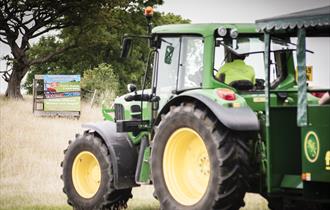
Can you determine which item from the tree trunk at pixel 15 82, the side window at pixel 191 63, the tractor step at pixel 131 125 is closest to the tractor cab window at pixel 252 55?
the side window at pixel 191 63

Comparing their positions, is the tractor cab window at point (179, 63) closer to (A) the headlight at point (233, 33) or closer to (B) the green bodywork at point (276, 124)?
(B) the green bodywork at point (276, 124)

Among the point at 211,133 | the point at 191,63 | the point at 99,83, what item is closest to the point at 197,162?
the point at 211,133

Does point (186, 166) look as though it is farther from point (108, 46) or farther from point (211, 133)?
point (108, 46)

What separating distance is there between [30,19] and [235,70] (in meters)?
34.7

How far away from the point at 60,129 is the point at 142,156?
17.2m

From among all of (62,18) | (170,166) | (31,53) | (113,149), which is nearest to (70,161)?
(113,149)

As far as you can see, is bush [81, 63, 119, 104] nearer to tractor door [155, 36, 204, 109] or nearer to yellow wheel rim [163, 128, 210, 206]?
tractor door [155, 36, 204, 109]

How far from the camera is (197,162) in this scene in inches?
344

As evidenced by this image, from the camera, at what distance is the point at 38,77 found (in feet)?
115

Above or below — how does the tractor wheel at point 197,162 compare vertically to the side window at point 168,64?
below

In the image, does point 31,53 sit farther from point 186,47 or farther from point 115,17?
point 186,47

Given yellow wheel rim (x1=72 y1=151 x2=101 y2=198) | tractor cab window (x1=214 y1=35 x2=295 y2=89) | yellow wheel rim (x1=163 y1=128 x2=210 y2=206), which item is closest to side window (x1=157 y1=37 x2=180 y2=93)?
tractor cab window (x1=214 y1=35 x2=295 y2=89)

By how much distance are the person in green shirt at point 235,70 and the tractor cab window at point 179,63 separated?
30 centimetres

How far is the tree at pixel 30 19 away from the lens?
4162cm
